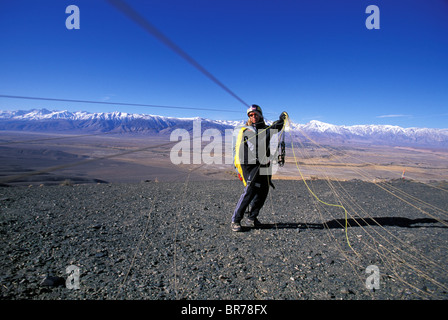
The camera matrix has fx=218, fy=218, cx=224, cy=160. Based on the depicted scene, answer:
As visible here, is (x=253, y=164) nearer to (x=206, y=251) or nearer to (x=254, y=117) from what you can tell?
(x=254, y=117)

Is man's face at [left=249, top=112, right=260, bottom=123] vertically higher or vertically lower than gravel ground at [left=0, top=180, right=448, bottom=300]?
higher

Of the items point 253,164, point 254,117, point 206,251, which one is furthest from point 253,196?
point 254,117

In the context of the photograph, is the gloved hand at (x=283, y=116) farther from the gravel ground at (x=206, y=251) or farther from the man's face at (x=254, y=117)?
the gravel ground at (x=206, y=251)

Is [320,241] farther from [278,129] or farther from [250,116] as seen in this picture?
[250,116]

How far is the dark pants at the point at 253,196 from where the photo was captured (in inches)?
167

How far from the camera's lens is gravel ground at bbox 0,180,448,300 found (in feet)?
7.84

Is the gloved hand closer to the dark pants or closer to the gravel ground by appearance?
the dark pants

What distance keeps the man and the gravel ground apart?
45 centimetres

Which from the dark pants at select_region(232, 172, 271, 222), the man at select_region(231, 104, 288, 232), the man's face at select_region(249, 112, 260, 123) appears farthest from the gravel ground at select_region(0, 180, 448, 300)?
the man's face at select_region(249, 112, 260, 123)

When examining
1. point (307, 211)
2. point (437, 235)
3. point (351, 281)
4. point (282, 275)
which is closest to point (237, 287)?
point (282, 275)

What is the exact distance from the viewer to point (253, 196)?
14.2 ft

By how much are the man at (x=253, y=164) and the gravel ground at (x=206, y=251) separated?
1.48 feet

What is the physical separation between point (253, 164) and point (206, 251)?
187 centimetres

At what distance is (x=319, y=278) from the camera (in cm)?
265
